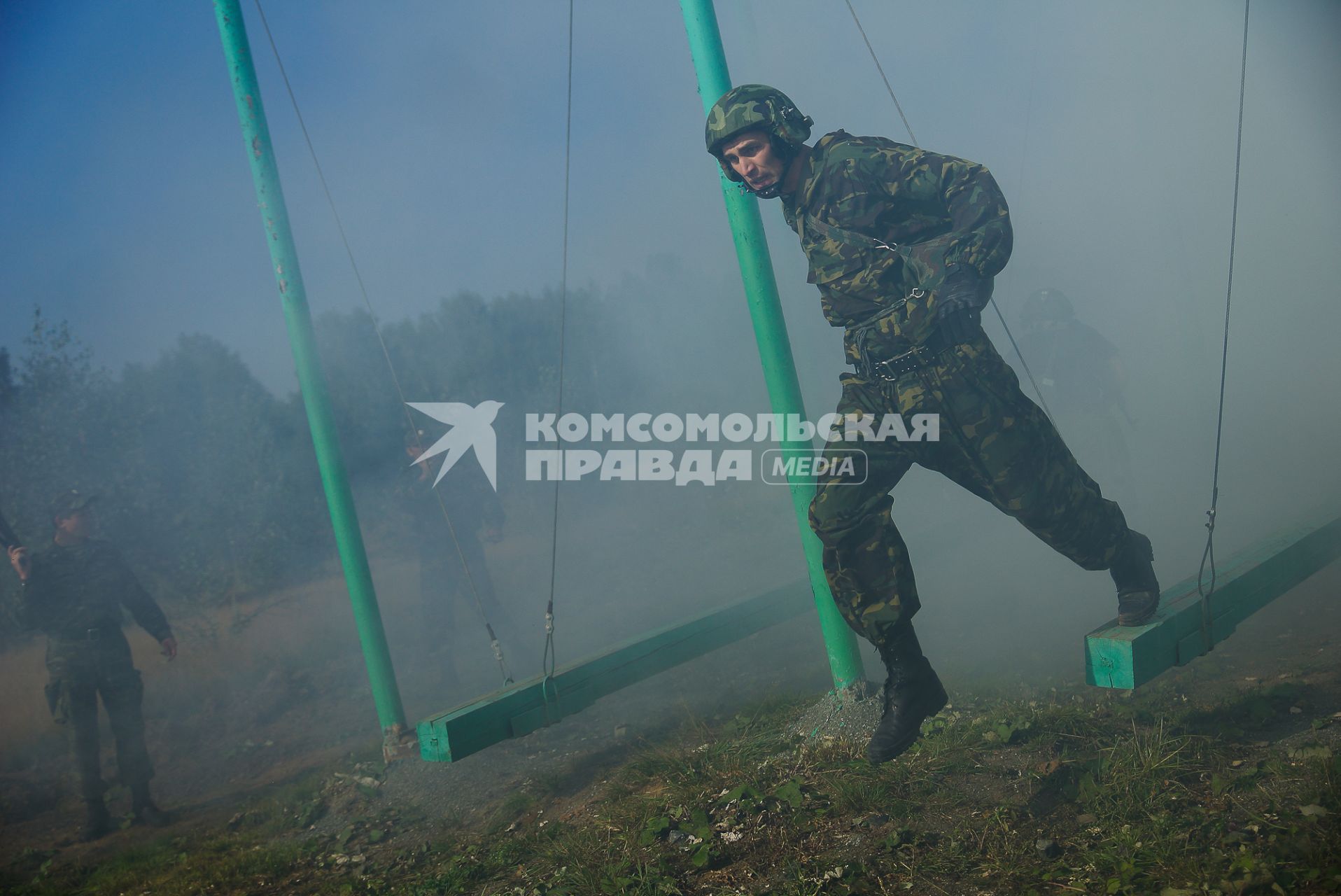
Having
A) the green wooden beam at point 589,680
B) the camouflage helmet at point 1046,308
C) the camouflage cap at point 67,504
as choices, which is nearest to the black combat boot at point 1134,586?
the green wooden beam at point 589,680

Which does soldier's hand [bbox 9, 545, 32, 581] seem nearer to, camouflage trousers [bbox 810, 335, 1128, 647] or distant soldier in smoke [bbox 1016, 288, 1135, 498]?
camouflage trousers [bbox 810, 335, 1128, 647]

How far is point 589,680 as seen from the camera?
3842 mm

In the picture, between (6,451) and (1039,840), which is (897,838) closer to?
(1039,840)

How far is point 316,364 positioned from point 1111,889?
4132 millimetres

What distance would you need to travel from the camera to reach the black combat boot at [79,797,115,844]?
4.79 metres

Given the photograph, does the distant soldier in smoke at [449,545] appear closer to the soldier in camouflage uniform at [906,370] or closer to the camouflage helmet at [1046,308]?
the soldier in camouflage uniform at [906,370]

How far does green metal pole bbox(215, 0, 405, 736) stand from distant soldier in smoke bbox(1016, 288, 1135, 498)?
6.75m

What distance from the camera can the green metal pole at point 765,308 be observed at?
3.63 meters

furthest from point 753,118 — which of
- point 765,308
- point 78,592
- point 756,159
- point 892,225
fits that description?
point 78,592

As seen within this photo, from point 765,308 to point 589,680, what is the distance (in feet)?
5.87

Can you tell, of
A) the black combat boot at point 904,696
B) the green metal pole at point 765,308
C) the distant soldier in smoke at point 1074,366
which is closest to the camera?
the black combat boot at point 904,696

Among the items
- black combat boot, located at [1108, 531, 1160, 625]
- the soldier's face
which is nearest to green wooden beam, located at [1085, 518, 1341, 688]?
black combat boot, located at [1108, 531, 1160, 625]

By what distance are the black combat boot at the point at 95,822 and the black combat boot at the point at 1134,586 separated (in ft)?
17.2

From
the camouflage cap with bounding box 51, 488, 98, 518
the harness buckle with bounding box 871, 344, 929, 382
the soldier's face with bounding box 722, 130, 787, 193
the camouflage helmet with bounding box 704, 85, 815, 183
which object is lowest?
the harness buckle with bounding box 871, 344, 929, 382
